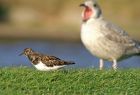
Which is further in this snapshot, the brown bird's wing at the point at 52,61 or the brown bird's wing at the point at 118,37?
the brown bird's wing at the point at 118,37

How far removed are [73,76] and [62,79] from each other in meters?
0.25

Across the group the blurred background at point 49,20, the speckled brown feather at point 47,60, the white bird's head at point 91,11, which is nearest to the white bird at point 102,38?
the white bird's head at point 91,11

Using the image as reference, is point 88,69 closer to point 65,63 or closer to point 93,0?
point 65,63

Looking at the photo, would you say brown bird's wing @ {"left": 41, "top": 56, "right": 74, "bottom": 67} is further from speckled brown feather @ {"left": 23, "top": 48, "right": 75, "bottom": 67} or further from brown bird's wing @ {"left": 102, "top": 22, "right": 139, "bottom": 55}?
brown bird's wing @ {"left": 102, "top": 22, "right": 139, "bottom": 55}

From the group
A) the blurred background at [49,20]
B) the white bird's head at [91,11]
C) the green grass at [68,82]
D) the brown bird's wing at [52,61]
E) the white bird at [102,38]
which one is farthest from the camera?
the blurred background at [49,20]

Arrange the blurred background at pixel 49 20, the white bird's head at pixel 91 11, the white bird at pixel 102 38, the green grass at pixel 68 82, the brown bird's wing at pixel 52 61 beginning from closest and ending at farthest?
the green grass at pixel 68 82 → the brown bird's wing at pixel 52 61 → the white bird at pixel 102 38 → the white bird's head at pixel 91 11 → the blurred background at pixel 49 20

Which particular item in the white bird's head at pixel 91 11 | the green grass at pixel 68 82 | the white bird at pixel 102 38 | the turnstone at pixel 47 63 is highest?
the white bird's head at pixel 91 11

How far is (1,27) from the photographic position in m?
51.2

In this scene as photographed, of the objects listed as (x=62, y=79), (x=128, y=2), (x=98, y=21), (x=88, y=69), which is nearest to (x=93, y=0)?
(x=98, y=21)

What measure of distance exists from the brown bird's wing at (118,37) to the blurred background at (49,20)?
28877 mm

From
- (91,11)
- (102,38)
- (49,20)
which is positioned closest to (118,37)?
(102,38)

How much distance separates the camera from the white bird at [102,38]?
1647 cm

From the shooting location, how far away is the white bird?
54.0ft

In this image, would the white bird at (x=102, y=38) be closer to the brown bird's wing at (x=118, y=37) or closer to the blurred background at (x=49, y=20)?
the brown bird's wing at (x=118, y=37)
